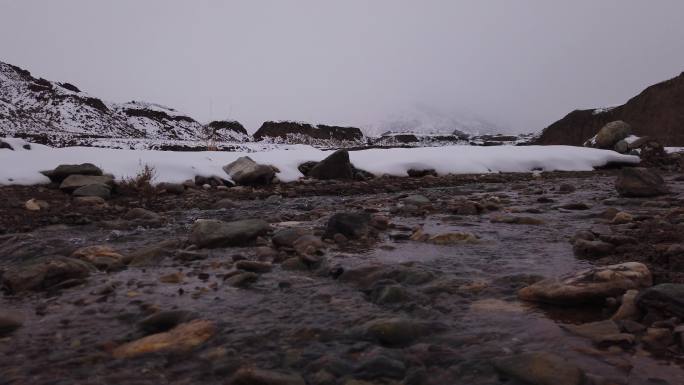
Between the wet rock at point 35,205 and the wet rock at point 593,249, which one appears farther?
the wet rock at point 35,205

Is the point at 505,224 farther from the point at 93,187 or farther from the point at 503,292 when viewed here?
the point at 93,187

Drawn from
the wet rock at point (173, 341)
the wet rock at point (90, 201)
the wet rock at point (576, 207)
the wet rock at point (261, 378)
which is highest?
the wet rock at point (90, 201)

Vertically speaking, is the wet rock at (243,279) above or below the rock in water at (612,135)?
below

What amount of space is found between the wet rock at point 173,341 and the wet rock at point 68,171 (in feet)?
24.0

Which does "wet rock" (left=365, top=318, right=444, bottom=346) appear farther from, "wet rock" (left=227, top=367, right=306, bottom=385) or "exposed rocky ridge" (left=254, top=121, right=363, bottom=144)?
"exposed rocky ridge" (left=254, top=121, right=363, bottom=144)

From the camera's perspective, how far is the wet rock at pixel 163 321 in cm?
251

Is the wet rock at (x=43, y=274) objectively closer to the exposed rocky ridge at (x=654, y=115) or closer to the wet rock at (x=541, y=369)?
the wet rock at (x=541, y=369)

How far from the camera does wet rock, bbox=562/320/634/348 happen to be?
2090 mm

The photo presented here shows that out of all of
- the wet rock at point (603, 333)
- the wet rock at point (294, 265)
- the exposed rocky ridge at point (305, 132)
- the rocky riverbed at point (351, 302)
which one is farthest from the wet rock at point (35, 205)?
the exposed rocky ridge at point (305, 132)

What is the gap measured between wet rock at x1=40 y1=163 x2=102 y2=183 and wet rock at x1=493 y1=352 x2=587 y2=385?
28.0ft

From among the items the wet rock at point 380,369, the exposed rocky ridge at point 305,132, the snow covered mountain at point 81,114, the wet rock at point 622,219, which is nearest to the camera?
the wet rock at point 380,369

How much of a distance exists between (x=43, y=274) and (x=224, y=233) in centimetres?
160

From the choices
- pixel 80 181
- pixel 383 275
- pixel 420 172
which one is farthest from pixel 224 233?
pixel 420 172

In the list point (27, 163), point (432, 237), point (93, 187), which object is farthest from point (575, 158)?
point (27, 163)
